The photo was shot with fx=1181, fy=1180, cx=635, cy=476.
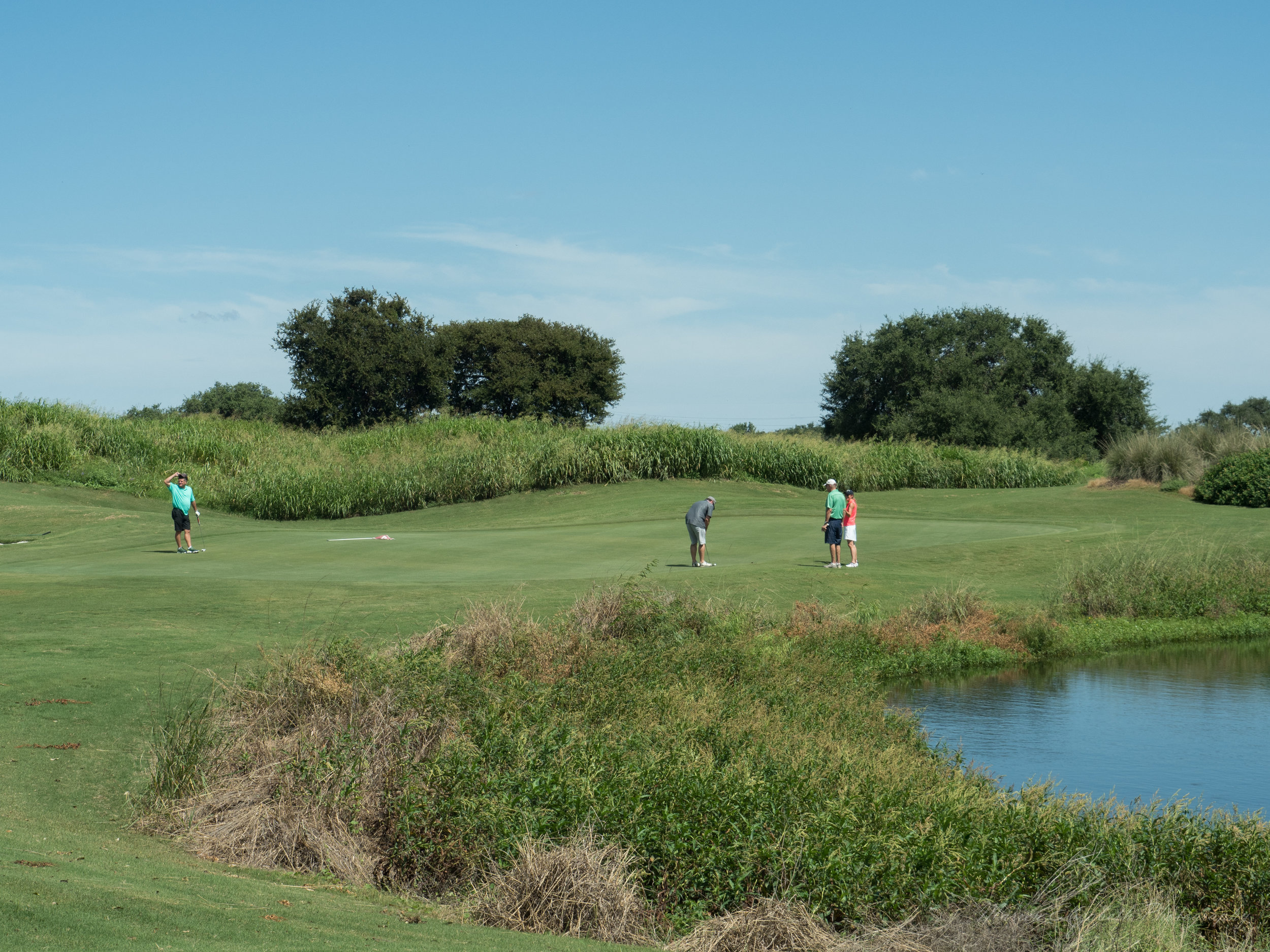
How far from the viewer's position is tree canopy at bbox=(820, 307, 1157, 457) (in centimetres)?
7112

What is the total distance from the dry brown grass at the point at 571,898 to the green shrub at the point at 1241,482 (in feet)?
109

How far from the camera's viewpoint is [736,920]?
311 inches

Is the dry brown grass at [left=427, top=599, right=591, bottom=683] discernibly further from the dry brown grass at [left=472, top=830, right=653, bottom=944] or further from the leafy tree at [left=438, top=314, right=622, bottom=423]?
the leafy tree at [left=438, top=314, right=622, bottom=423]

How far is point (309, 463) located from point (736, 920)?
1512 inches

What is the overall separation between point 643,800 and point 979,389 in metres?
71.6

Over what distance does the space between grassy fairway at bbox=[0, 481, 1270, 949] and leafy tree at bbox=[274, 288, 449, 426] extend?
113 ft

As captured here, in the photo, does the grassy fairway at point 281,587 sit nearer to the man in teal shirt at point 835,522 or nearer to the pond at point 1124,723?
the man in teal shirt at point 835,522

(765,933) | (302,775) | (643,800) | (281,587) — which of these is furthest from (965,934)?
(281,587)

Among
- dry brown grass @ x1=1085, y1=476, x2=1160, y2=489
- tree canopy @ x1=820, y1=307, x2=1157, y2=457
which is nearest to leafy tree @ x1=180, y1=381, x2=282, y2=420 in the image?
tree canopy @ x1=820, y1=307, x2=1157, y2=457

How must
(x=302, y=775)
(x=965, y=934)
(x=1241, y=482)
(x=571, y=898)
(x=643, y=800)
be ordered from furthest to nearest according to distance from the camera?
(x=1241, y=482) → (x=302, y=775) → (x=643, y=800) → (x=571, y=898) → (x=965, y=934)

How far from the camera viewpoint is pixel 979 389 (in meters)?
76.6

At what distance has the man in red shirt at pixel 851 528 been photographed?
23.9m

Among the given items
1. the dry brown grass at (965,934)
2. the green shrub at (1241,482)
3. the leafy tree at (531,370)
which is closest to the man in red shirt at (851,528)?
the dry brown grass at (965,934)

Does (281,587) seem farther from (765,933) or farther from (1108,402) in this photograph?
(1108,402)
